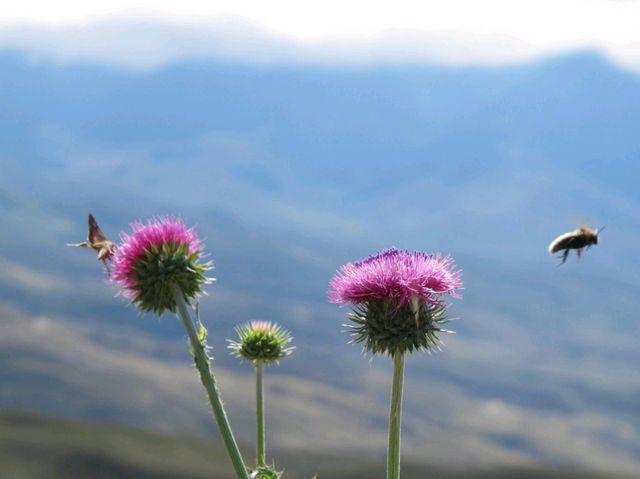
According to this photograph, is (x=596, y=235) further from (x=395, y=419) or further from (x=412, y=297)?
(x=395, y=419)

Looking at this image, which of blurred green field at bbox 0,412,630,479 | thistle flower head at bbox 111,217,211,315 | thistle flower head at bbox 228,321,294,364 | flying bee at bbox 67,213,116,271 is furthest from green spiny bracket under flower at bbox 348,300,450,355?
blurred green field at bbox 0,412,630,479

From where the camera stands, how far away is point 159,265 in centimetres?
674

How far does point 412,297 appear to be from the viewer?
7.36 meters

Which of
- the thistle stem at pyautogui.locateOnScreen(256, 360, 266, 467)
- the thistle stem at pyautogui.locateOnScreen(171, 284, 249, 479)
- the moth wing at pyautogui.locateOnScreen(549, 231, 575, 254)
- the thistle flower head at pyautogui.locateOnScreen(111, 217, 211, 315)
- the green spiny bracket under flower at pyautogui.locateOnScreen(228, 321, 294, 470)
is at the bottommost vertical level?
the thistle stem at pyautogui.locateOnScreen(171, 284, 249, 479)

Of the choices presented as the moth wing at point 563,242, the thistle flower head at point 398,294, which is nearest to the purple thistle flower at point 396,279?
the thistle flower head at point 398,294

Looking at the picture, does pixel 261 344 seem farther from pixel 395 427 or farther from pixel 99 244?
pixel 395 427

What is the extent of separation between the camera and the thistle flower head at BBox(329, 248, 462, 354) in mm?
7320

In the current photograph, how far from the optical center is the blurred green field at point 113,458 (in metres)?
91.3

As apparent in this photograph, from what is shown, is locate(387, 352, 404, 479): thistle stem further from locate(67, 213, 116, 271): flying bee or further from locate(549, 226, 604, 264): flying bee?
locate(549, 226, 604, 264): flying bee

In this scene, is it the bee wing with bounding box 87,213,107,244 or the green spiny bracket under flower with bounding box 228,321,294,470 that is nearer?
the bee wing with bounding box 87,213,107,244

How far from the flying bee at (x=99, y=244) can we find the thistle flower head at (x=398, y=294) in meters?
1.66

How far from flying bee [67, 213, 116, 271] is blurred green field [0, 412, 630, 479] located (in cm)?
7873

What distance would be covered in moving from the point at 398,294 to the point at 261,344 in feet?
7.42

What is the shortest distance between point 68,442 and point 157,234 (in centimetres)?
10342
